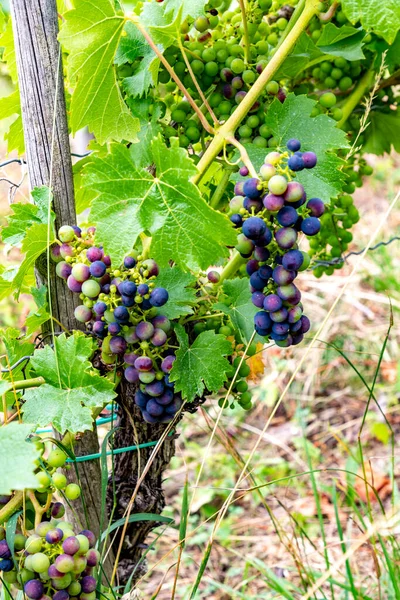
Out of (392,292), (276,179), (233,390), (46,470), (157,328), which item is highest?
(276,179)

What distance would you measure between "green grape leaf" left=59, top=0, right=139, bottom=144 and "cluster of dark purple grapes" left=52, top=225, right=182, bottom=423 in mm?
208

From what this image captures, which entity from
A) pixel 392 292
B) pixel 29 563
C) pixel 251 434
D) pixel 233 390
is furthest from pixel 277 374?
pixel 29 563

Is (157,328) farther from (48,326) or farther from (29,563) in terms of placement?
(29,563)

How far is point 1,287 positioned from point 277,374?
2.23m

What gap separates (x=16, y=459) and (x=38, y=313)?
15.9 inches

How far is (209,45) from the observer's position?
125 centimetres

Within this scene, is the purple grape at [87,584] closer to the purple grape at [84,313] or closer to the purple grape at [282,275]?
the purple grape at [84,313]

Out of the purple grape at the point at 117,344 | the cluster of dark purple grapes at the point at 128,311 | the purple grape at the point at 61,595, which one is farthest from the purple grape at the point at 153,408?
the purple grape at the point at 61,595

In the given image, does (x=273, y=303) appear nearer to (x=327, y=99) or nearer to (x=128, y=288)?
(x=128, y=288)

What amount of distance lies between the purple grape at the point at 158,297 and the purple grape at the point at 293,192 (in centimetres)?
25

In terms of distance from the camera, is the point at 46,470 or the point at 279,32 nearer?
the point at 46,470

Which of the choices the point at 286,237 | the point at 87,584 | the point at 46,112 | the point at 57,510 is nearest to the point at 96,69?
the point at 46,112

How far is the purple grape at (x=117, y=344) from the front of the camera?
1.09 metres

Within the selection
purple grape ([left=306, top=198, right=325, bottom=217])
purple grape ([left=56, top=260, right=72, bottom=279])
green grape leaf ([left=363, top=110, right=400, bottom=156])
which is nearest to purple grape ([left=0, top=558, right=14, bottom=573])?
purple grape ([left=56, top=260, right=72, bottom=279])
